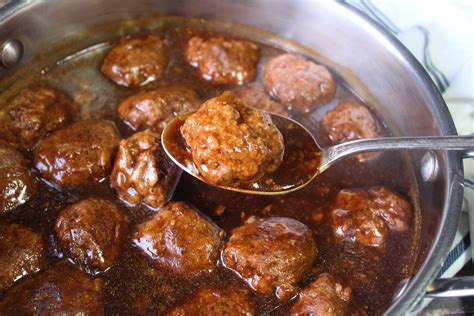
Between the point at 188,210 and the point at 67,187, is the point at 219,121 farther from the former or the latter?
the point at 67,187

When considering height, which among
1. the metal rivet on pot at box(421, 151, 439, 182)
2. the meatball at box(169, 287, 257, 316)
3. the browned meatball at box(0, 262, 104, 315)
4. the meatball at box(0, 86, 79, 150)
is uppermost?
the metal rivet on pot at box(421, 151, 439, 182)

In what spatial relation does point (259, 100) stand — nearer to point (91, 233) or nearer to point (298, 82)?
point (298, 82)

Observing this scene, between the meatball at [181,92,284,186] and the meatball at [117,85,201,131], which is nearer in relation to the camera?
the meatball at [181,92,284,186]

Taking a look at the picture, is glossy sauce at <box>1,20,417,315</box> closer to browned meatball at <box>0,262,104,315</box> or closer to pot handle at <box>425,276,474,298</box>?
browned meatball at <box>0,262,104,315</box>

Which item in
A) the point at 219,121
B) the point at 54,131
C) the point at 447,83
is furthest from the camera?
the point at 447,83

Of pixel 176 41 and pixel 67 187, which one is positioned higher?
pixel 176 41

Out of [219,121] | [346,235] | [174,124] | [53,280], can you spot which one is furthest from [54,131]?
[346,235]

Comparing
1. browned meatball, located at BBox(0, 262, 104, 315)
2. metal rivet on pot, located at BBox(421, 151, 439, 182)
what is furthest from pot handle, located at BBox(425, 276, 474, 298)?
browned meatball, located at BBox(0, 262, 104, 315)

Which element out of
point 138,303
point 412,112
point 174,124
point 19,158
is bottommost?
point 138,303
